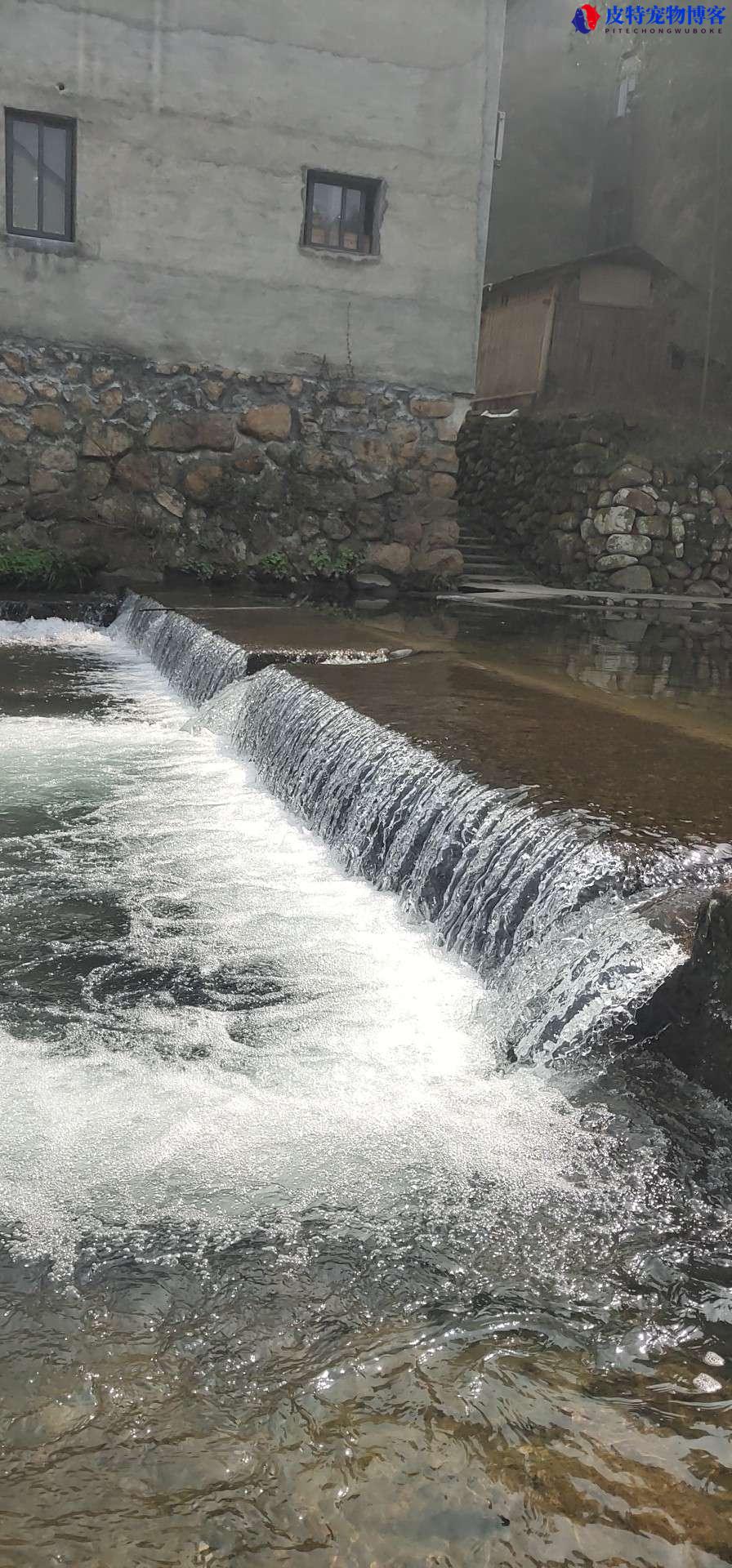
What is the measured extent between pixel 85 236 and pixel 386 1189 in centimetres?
1012

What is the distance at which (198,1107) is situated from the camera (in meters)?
2.81

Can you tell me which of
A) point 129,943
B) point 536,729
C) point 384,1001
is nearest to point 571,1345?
point 384,1001

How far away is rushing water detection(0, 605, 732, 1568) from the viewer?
5.43 feet

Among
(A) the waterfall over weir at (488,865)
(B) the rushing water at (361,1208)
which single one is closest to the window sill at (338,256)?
(A) the waterfall over weir at (488,865)

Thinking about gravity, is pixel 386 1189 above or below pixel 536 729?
below

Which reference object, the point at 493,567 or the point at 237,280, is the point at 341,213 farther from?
the point at 493,567

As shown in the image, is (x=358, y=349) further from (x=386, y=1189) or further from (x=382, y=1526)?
(x=382, y=1526)

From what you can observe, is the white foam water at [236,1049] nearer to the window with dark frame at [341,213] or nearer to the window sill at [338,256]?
the window sill at [338,256]

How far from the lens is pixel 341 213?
1121 centimetres

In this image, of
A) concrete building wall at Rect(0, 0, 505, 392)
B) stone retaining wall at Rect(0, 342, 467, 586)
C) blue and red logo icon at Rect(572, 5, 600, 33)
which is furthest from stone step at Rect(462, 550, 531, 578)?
blue and red logo icon at Rect(572, 5, 600, 33)

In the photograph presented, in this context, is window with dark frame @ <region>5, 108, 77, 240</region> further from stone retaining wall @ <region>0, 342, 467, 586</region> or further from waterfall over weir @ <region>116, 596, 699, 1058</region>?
waterfall over weir @ <region>116, 596, 699, 1058</region>

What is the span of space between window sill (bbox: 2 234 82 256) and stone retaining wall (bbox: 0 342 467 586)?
79 centimetres

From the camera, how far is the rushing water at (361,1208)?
1.66 metres

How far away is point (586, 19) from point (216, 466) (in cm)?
1806
